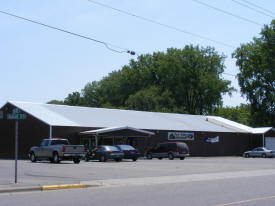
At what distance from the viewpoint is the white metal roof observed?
44.0m

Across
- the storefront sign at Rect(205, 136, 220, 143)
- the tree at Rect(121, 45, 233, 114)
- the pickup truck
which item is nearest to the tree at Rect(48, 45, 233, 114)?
the tree at Rect(121, 45, 233, 114)

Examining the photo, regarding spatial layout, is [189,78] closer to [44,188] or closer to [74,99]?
[74,99]

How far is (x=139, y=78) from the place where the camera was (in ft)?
302

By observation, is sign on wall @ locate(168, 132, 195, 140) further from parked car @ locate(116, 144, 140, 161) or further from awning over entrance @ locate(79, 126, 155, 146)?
parked car @ locate(116, 144, 140, 161)

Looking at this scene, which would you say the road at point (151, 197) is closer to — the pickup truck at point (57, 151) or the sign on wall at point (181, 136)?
the pickup truck at point (57, 151)

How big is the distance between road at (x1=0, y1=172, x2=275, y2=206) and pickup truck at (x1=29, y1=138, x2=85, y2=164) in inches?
652

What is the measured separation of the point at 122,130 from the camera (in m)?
43.2

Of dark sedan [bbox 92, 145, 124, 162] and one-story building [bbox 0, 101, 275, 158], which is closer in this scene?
dark sedan [bbox 92, 145, 124, 162]

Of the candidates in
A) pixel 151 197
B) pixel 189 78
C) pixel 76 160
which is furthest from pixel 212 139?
pixel 151 197

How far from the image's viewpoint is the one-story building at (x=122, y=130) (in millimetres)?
42625

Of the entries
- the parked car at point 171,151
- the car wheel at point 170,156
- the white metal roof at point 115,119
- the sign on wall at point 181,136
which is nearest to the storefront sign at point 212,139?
the white metal roof at point 115,119

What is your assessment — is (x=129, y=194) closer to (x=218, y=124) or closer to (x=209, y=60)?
(x=218, y=124)

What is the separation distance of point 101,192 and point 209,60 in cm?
7472

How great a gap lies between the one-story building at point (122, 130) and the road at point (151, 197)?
27.2 m
